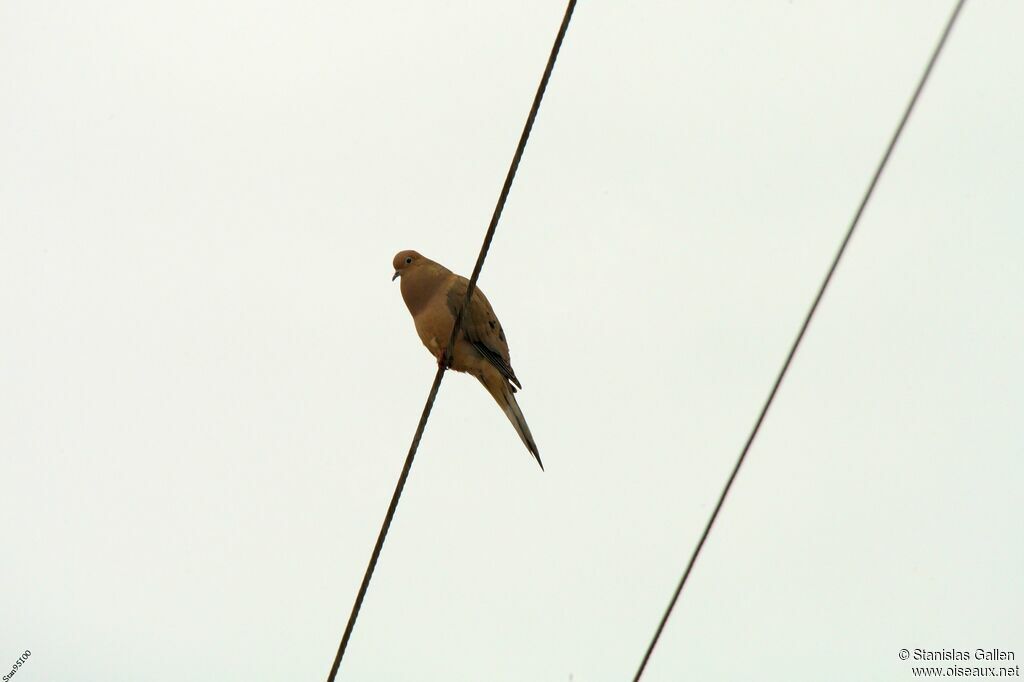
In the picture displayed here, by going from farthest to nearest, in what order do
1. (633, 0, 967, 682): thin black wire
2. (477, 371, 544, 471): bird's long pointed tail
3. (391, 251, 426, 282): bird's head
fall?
(391, 251, 426, 282): bird's head → (477, 371, 544, 471): bird's long pointed tail → (633, 0, 967, 682): thin black wire

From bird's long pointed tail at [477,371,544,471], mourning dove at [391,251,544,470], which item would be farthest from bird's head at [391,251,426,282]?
bird's long pointed tail at [477,371,544,471]

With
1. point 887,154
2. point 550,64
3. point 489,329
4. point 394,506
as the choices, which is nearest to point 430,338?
point 489,329

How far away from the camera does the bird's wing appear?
17.4ft

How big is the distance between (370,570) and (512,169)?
3.68ft

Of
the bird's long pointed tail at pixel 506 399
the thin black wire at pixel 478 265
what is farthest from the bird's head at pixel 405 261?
the thin black wire at pixel 478 265

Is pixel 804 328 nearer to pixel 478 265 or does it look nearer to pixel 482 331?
pixel 478 265

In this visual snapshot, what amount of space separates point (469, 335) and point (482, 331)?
9cm

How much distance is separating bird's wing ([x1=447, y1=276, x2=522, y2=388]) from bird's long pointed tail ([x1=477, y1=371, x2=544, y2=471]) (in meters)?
0.04

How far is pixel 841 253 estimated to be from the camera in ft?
8.98

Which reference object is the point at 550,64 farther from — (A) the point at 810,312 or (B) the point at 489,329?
(B) the point at 489,329

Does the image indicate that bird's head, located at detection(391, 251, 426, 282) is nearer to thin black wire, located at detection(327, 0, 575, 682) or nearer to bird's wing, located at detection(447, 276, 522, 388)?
bird's wing, located at detection(447, 276, 522, 388)

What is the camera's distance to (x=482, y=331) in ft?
17.6

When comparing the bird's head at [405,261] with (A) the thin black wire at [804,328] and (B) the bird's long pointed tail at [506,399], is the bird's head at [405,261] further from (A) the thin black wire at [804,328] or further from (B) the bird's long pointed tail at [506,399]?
(A) the thin black wire at [804,328]

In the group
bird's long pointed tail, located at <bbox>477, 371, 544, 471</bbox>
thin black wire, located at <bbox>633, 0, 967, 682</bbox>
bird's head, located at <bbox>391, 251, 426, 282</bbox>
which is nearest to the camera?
thin black wire, located at <bbox>633, 0, 967, 682</bbox>
